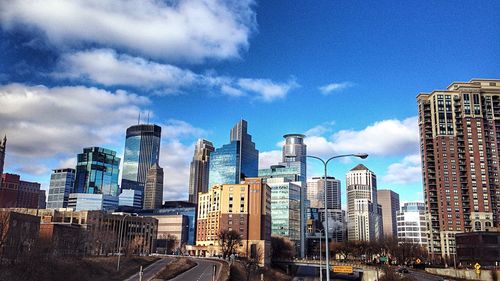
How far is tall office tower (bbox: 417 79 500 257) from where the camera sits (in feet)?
567

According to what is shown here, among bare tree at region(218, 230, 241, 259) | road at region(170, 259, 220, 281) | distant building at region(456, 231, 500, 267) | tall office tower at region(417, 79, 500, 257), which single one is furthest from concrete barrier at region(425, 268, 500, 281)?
bare tree at region(218, 230, 241, 259)

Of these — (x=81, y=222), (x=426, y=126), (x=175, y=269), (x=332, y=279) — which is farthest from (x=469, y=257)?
(x=81, y=222)

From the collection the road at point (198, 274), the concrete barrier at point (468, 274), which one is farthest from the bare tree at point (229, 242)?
the concrete barrier at point (468, 274)

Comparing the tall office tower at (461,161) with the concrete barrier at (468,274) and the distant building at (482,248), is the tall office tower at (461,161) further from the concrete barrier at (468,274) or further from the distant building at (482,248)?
the concrete barrier at (468,274)

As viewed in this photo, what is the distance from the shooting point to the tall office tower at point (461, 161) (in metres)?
173

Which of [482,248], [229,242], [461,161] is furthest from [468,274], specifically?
[461,161]

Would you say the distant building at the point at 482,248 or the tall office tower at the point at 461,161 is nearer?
the distant building at the point at 482,248

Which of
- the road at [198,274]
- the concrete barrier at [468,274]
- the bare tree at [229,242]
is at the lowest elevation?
the road at [198,274]

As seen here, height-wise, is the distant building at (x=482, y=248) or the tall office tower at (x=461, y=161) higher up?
the tall office tower at (x=461, y=161)

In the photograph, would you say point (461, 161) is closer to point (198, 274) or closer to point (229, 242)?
point (229, 242)

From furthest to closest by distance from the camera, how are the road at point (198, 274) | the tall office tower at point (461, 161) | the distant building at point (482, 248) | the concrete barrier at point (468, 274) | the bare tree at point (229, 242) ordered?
1. the tall office tower at point (461, 161)
2. the bare tree at point (229, 242)
3. the distant building at point (482, 248)
4. the concrete barrier at point (468, 274)
5. the road at point (198, 274)

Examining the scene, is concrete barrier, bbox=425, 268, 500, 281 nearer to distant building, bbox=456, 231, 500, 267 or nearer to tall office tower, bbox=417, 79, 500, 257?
distant building, bbox=456, 231, 500, 267

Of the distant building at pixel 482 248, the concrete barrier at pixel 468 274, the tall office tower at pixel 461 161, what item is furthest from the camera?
the tall office tower at pixel 461 161

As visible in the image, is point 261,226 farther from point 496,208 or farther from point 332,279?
point 496,208
